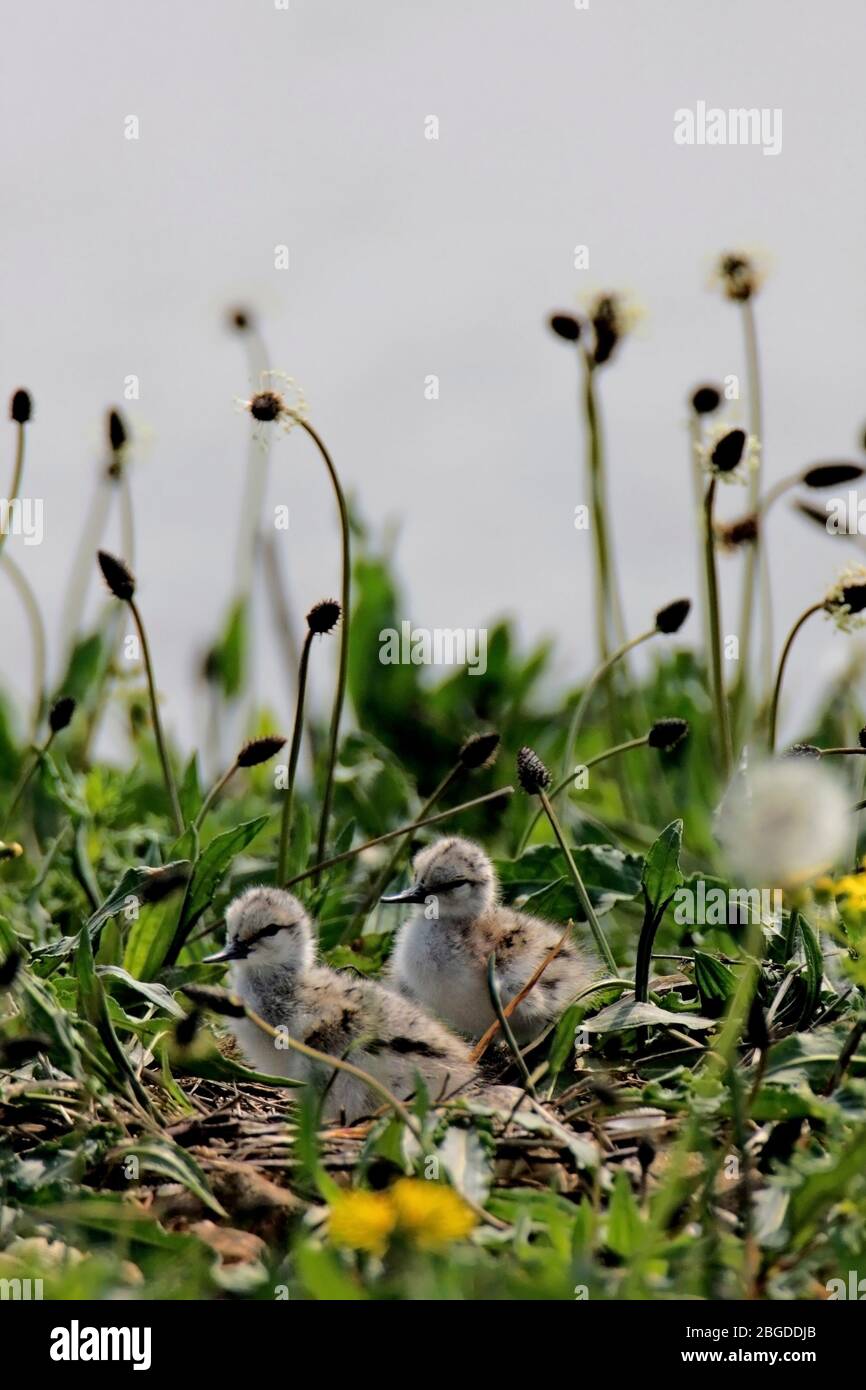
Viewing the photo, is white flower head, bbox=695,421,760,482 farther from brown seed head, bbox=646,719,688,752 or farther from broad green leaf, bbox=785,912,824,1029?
broad green leaf, bbox=785,912,824,1029

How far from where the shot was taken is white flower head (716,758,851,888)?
3426 millimetres

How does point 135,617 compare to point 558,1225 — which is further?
point 135,617

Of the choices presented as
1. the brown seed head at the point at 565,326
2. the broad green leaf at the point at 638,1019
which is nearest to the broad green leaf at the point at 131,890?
the broad green leaf at the point at 638,1019

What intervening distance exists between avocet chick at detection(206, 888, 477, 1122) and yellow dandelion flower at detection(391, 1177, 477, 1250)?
3.27 feet

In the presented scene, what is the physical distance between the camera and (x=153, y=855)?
5434 millimetres

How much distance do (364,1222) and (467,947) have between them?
201cm

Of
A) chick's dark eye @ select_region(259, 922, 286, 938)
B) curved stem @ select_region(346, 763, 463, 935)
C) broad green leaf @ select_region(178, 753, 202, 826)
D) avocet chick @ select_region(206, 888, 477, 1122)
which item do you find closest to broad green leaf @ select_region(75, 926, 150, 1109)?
avocet chick @ select_region(206, 888, 477, 1122)

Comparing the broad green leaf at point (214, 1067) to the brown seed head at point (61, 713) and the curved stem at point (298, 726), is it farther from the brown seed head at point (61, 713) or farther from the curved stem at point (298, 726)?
the brown seed head at point (61, 713)

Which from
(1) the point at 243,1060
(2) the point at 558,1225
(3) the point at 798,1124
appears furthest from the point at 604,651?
(2) the point at 558,1225

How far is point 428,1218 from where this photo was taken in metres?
2.99

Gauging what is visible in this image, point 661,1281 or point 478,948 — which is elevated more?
point 478,948
